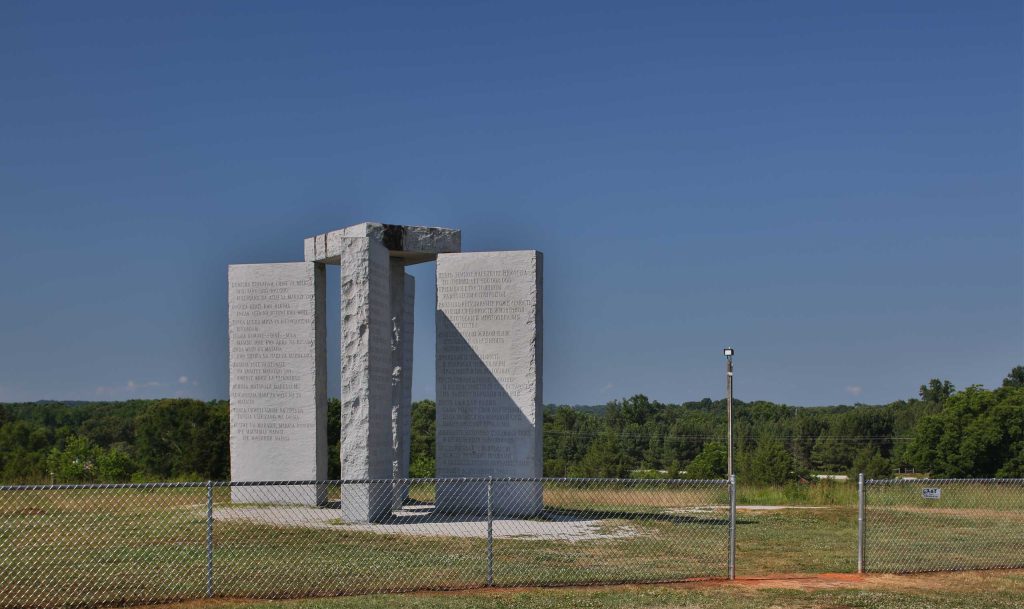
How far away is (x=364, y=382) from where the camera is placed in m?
16.4

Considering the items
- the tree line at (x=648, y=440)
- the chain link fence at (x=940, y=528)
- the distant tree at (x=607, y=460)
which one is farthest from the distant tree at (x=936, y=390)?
the chain link fence at (x=940, y=528)

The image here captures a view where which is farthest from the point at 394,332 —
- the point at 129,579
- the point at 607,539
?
the point at 129,579

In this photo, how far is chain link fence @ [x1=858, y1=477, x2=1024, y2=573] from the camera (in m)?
12.3

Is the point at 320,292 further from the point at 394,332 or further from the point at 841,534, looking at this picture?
the point at 841,534

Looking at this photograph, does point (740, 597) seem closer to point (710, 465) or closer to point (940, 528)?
point (940, 528)

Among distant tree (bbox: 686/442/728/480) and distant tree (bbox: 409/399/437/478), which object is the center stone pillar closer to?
distant tree (bbox: 409/399/437/478)

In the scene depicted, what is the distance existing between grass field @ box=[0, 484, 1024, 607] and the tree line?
8.58 m

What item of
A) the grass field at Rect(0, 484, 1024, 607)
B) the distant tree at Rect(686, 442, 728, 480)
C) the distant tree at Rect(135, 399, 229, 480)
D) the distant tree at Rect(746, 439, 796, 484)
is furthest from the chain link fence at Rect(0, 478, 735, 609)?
the distant tree at Rect(686, 442, 728, 480)

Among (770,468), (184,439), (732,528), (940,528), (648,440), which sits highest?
(732,528)

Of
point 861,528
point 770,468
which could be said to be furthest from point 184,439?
point 770,468

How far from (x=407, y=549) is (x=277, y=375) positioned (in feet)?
24.8

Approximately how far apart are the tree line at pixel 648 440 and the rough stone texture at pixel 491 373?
10.2 metres

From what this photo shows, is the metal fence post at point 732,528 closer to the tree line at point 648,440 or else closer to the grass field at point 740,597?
the grass field at point 740,597

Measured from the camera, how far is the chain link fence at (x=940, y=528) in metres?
12.3
